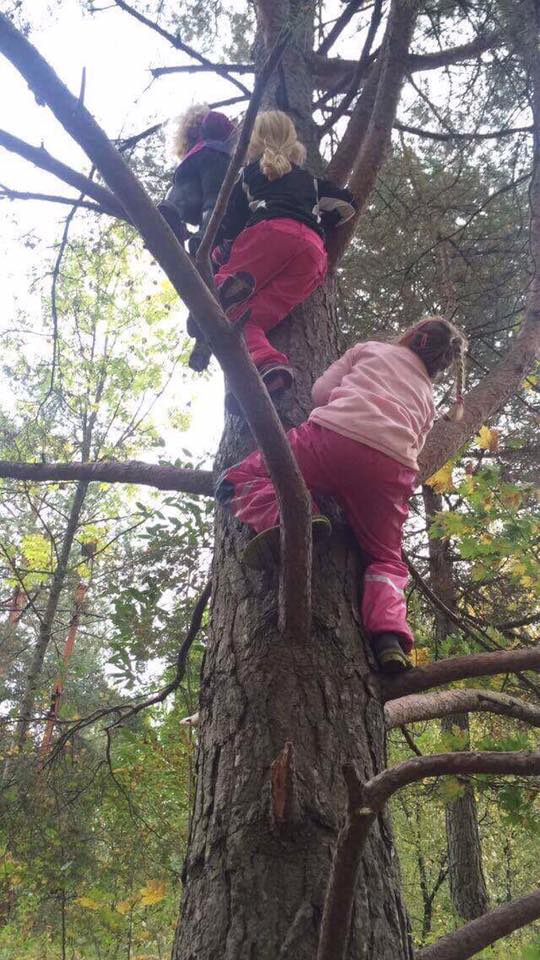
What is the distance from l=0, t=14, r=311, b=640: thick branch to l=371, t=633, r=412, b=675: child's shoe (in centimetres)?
24

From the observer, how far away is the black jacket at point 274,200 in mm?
2467

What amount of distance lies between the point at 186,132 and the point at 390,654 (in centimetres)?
272

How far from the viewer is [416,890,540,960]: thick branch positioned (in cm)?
118

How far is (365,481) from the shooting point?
1.87 meters

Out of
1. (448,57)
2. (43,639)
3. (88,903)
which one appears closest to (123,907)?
(88,903)

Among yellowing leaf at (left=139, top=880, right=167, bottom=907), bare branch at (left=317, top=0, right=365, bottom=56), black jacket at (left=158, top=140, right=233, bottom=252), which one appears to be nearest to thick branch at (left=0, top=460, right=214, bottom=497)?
black jacket at (left=158, top=140, right=233, bottom=252)

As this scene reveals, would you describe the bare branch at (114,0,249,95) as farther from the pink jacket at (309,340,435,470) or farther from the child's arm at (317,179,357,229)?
the pink jacket at (309,340,435,470)

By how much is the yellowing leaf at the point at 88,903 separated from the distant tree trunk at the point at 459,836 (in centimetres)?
313

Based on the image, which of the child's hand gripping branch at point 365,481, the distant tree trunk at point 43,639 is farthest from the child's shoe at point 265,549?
the distant tree trunk at point 43,639

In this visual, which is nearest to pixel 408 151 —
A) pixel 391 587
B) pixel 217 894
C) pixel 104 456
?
pixel 391 587

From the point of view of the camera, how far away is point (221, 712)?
153 centimetres

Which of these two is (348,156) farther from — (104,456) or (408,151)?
(104,456)

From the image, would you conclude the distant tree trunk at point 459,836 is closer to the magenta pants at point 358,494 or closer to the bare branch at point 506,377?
the bare branch at point 506,377

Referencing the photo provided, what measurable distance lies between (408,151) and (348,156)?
189cm
